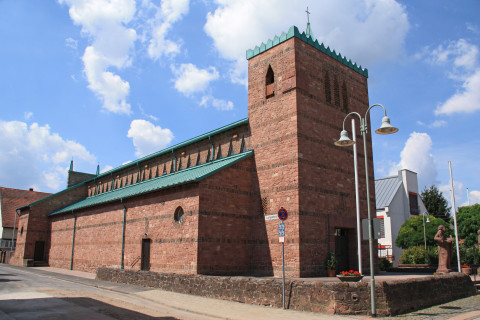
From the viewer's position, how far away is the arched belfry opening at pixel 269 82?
72.3 ft

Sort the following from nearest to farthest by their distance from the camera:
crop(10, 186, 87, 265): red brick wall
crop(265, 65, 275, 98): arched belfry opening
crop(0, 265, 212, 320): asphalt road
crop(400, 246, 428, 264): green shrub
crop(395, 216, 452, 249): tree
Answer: crop(0, 265, 212, 320): asphalt road
crop(265, 65, 275, 98): arched belfry opening
crop(400, 246, 428, 264): green shrub
crop(10, 186, 87, 265): red brick wall
crop(395, 216, 452, 249): tree

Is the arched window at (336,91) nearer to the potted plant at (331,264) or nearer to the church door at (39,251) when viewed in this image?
the potted plant at (331,264)

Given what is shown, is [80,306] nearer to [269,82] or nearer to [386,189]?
[269,82]

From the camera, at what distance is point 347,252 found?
22.1 metres

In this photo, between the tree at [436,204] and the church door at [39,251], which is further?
the tree at [436,204]

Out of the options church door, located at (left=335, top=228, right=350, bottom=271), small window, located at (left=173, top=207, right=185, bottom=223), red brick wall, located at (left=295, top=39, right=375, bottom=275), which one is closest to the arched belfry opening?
red brick wall, located at (left=295, top=39, right=375, bottom=275)

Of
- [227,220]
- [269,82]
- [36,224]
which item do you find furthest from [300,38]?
[36,224]

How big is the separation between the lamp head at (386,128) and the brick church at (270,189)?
24.5ft

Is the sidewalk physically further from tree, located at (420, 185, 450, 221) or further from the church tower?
tree, located at (420, 185, 450, 221)

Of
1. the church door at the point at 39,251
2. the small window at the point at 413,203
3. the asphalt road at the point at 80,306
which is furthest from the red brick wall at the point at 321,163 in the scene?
the small window at the point at 413,203

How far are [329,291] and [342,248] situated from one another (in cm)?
1028

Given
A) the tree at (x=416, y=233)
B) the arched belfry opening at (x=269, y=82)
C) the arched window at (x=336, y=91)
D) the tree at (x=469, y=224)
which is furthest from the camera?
the tree at (x=469, y=224)

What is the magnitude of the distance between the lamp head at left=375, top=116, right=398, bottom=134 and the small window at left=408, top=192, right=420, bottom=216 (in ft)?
151

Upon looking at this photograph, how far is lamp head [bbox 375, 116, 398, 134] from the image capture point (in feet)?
39.9
